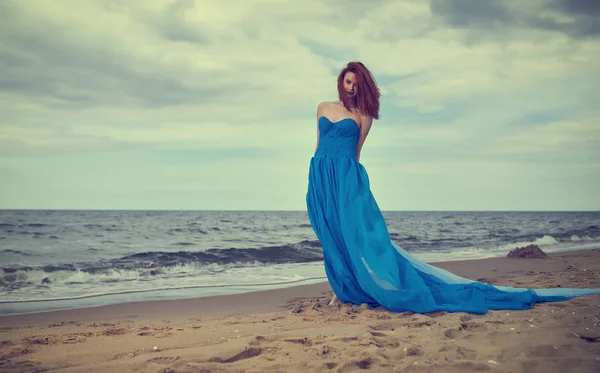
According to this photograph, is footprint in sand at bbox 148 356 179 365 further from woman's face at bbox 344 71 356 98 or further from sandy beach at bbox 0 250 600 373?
woman's face at bbox 344 71 356 98

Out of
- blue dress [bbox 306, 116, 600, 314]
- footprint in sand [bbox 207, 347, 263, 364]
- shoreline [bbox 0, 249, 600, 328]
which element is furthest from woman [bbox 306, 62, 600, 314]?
footprint in sand [bbox 207, 347, 263, 364]

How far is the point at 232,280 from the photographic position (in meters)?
8.35

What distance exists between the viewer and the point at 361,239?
4543mm

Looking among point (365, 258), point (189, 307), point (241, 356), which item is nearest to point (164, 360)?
point (241, 356)

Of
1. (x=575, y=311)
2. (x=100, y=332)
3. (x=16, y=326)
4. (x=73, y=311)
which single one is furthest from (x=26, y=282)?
(x=575, y=311)

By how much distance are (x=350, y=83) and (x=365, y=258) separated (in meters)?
1.68

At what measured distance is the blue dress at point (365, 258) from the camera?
4273mm

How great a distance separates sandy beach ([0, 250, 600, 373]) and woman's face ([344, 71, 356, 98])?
2.05m

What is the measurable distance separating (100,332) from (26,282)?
15.7 feet

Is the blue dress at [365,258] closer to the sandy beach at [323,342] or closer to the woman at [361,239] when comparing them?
the woman at [361,239]

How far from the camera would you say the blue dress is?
427 cm

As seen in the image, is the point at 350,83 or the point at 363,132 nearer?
the point at 350,83

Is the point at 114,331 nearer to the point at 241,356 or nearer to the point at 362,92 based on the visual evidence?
the point at 241,356

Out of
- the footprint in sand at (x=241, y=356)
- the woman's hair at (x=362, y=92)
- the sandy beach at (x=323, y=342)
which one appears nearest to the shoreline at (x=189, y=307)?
the sandy beach at (x=323, y=342)
